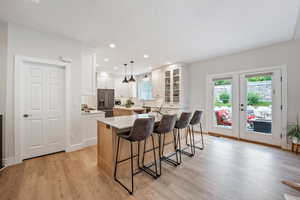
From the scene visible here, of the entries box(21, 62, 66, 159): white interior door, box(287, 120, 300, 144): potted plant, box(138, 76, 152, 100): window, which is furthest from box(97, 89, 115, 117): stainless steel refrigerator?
box(287, 120, 300, 144): potted plant

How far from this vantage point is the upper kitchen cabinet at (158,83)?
598 centimetres

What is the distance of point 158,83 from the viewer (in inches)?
241

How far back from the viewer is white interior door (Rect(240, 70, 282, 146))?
3566mm

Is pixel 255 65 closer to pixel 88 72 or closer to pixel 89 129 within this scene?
pixel 88 72

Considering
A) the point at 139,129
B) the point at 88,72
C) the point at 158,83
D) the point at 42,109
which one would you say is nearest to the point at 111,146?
the point at 139,129

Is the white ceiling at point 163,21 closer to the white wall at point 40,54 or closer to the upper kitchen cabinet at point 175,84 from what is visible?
the white wall at point 40,54

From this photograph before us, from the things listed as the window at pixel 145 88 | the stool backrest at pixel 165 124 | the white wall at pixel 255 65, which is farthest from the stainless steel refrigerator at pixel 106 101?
the stool backrest at pixel 165 124

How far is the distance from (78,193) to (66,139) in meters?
1.72

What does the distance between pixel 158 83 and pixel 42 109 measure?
170 inches

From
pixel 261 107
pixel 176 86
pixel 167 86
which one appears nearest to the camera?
pixel 261 107

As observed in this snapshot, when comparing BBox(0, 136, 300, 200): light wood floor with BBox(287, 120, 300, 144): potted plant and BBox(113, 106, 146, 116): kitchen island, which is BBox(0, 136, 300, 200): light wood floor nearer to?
BBox(287, 120, 300, 144): potted plant

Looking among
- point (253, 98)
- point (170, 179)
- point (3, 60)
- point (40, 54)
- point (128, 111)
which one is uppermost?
point (40, 54)

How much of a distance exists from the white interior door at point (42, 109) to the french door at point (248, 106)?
15.3 ft

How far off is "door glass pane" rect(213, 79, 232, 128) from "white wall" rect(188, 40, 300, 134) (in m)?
0.38
